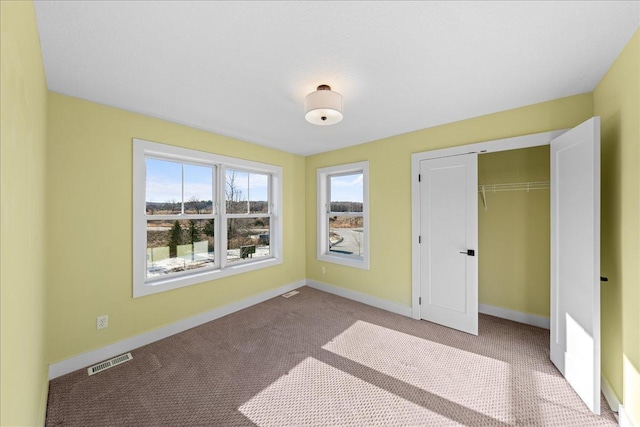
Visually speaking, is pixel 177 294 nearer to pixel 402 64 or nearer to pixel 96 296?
pixel 96 296

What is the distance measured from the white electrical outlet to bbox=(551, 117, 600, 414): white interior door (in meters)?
4.01

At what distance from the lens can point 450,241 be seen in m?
3.08

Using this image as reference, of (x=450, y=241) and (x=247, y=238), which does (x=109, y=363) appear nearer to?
(x=247, y=238)

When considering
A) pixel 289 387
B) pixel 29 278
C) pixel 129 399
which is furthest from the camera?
pixel 289 387

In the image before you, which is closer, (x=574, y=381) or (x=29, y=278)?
(x=29, y=278)

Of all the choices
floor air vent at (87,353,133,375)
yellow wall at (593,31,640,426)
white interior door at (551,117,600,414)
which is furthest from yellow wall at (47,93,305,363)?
yellow wall at (593,31,640,426)

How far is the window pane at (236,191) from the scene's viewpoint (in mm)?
3727

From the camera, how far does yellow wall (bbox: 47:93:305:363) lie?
2.22m

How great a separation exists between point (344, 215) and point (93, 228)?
3204 mm

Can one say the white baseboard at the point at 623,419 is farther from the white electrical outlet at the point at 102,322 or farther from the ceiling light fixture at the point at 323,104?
the white electrical outlet at the point at 102,322

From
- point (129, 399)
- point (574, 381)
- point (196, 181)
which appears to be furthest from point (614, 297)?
point (196, 181)

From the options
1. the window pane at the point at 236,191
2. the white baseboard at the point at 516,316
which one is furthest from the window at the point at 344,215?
the white baseboard at the point at 516,316

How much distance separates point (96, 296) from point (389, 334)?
9.91 feet

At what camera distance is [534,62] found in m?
1.85
